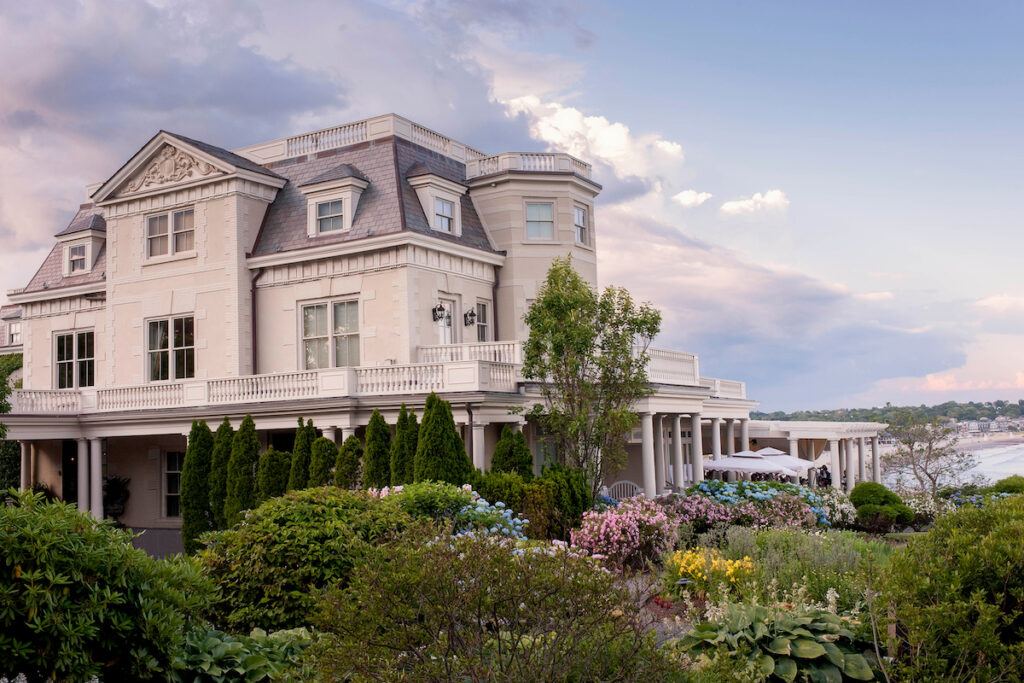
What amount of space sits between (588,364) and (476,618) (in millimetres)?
14230

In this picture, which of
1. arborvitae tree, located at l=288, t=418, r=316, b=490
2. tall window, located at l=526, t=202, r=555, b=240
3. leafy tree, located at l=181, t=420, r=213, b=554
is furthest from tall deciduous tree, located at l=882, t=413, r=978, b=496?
leafy tree, located at l=181, t=420, r=213, b=554

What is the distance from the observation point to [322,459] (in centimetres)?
2203

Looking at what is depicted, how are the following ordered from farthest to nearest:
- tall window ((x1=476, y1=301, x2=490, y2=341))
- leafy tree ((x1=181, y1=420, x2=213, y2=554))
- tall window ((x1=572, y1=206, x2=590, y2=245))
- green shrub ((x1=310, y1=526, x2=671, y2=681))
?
1. tall window ((x1=572, y1=206, x2=590, y2=245))
2. tall window ((x1=476, y1=301, x2=490, y2=341))
3. leafy tree ((x1=181, y1=420, x2=213, y2=554))
4. green shrub ((x1=310, y1=526, x2=671, y2=681))

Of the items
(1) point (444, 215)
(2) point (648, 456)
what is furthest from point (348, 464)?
(1) point (444, 215)

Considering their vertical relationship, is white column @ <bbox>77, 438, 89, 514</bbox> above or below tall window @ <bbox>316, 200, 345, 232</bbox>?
below

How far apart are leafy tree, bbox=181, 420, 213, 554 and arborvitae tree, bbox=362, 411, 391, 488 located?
16.5ft

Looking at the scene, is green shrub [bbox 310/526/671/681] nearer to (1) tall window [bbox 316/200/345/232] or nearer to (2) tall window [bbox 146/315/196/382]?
(1) tall window [bbox 316/200/345/232]

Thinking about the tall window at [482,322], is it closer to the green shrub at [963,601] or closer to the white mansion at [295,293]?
the white mansion at [295,293]

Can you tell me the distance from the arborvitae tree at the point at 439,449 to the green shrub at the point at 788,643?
35.3 feet

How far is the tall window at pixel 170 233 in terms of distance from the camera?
28500 millimetres

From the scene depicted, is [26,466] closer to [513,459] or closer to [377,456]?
[377,456]

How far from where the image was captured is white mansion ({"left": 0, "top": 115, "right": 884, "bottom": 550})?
25.3 metres

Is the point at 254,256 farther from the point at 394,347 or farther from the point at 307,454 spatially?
the point at 307,454

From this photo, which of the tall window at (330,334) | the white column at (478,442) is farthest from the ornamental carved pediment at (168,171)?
the white column at (478,442)
